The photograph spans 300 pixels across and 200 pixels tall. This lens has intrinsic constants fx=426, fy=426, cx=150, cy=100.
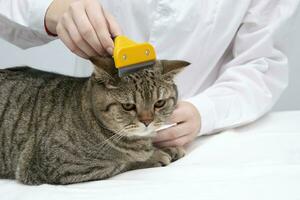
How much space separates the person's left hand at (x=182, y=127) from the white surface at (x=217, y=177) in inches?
1.6

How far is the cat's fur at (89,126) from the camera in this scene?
1.00 meters

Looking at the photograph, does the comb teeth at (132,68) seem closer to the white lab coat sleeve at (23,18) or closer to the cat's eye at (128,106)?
the cat's eye at (128,106)

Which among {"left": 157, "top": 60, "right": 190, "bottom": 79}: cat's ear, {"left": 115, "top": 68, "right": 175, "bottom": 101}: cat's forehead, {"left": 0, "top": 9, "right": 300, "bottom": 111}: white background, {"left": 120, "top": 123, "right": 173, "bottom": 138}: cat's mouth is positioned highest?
{"left": 157, "top": 60, "right": 190, "bottom": 79}: cat's ear

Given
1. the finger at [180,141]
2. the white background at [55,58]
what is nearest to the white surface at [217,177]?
the finger at [180,141]

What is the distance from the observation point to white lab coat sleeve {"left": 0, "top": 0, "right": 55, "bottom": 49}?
1.12 m

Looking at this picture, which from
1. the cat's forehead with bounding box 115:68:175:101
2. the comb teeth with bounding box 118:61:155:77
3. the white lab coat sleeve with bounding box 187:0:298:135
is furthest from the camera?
the white lab coat sleeve with bounding box 187:0:298:135

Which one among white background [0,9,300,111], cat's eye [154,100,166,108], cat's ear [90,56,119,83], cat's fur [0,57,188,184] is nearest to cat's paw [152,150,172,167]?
cat's fur [0,57,188,184]

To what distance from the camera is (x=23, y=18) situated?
1.15 meters

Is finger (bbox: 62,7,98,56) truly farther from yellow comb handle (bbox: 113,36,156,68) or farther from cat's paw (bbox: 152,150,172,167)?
cat's paw (bbox: 152,150,172,167)

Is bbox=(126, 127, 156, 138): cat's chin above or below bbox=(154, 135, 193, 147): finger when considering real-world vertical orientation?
above

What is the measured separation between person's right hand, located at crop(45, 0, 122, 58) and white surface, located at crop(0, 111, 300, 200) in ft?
1.00

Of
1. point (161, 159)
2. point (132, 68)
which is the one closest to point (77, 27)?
point (132, 68)

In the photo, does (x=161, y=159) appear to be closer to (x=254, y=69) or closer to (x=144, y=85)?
(x=144, y=85)

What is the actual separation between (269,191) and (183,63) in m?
0.38
